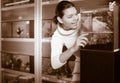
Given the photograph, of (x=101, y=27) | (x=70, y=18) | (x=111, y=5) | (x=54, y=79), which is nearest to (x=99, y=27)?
(x=101, y=27)

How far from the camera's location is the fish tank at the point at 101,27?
170 centimetres

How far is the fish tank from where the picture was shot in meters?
1.70

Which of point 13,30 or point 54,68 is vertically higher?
point 13,30

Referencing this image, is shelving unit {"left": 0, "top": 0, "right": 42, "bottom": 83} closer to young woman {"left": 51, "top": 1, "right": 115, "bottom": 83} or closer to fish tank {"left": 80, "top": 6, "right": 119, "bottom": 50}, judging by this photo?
young woman {"left": 51, "top": 1, "right": 115, "bottom": 83}

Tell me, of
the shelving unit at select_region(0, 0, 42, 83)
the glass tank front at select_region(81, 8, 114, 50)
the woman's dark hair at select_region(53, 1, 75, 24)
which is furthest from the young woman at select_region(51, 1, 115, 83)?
the shelving unit at select_region(0, 0, 42, 83)

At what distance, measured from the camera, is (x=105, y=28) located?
69.2 inches

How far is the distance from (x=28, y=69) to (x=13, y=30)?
21.8 inches

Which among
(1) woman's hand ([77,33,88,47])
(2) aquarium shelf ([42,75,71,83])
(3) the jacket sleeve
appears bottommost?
(2) aquarium shelf ([42,75,71,83])

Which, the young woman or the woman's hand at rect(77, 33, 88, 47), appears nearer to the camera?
the woman's hand at rect(77, 33, 88, 47)

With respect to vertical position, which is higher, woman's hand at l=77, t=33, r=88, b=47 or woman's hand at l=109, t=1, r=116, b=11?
woman's hand at l=109, t=1, r=116, b=11

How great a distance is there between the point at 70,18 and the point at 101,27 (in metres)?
0.41

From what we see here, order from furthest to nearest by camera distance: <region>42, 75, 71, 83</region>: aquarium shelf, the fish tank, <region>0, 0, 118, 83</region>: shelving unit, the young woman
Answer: <region>0, 0, 118, 83</region>: shelving unit, <region>42, 75, 71, 83</region>: aquarium shelf, the young woman, the fish tank

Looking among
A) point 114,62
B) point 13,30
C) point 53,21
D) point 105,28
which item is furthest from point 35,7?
point 114,62

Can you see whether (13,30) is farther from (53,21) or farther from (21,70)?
(53,21)
